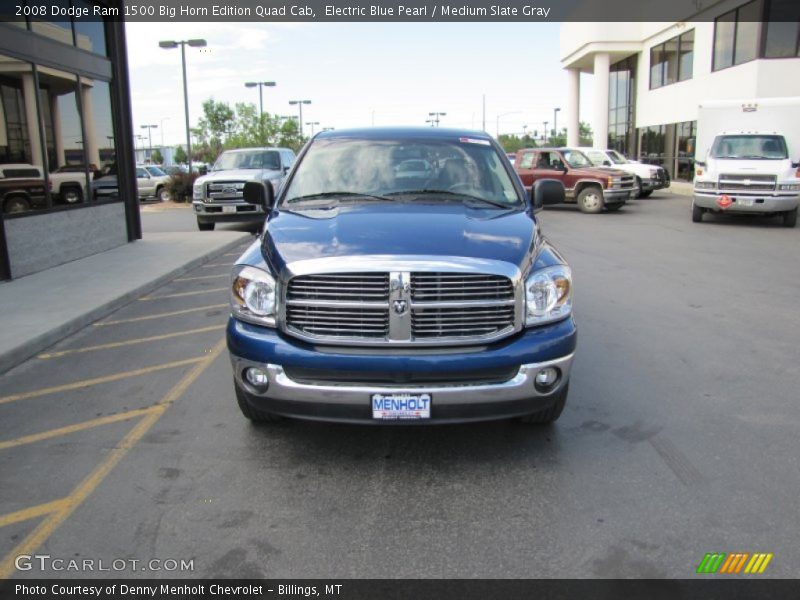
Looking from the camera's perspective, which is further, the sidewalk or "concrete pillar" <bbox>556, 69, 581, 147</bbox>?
"concrete pillar" <bbox>556, 69, 581, 147</bbox>

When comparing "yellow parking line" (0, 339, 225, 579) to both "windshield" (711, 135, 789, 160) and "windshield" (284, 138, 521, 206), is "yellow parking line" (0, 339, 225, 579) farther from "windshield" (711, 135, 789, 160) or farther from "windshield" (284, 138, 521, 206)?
"windshield" (711, 135, 789, 160)

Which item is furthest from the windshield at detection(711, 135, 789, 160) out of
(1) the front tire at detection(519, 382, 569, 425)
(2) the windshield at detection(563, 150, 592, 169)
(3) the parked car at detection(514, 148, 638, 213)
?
(1) the front tire at detection(519, 382, 569, 425)

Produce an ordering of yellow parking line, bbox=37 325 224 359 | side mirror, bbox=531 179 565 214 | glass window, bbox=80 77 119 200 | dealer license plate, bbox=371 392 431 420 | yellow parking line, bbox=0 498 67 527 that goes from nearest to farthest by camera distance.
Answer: yellow parking line, bbox=0 498 67 527
dealer license plate, bbox=371 392 431 420
side mirror, bbox=531 179 565 214
yellow parking line, bbox=37 325 224 359
glass window, bbox=80 77 119 200

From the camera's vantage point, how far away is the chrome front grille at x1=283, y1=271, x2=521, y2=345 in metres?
3.66

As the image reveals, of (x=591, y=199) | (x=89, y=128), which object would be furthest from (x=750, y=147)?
(x=89, y=128)

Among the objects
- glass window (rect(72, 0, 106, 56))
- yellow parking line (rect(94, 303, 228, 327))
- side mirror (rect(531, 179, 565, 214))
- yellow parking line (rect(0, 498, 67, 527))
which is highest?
glass window (rect(72, 0, 106, 56))

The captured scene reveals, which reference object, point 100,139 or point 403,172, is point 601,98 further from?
point 403,172

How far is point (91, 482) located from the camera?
3832mm

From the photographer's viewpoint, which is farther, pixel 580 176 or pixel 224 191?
pixel 580 176

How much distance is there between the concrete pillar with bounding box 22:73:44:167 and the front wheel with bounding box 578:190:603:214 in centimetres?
1531

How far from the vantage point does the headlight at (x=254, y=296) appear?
3.86 meters

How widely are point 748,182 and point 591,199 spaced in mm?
5572

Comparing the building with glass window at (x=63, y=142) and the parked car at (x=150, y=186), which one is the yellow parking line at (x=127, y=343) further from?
the parked car at (x=150, y=186)

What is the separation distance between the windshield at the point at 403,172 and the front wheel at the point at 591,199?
16.1 m
